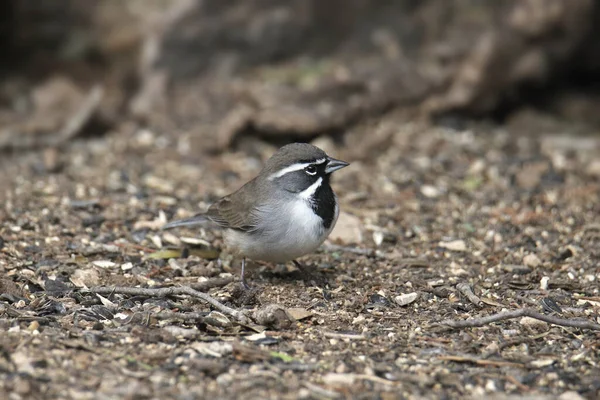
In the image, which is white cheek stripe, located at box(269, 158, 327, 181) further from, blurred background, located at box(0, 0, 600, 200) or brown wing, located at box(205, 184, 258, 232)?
blurred background, located at box(0, 0, 600, 200)

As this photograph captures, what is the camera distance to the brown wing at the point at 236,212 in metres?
6.72

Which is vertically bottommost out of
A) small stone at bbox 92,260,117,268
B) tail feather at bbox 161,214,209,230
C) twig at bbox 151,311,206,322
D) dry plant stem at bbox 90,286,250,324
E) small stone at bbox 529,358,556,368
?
small stone at bbox 529,358,556,368

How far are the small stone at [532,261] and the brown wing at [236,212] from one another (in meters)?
2.40

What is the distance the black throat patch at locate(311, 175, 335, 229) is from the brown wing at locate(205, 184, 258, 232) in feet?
1.69

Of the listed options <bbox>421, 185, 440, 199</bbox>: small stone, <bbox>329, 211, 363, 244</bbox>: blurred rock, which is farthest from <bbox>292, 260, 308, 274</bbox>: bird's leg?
<bbox>421, 185, 440, 199</bbox>: small stone

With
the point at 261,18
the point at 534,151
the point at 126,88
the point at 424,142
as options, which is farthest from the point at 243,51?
the point at 534,151

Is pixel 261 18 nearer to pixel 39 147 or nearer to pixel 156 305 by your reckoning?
pixel 39 147

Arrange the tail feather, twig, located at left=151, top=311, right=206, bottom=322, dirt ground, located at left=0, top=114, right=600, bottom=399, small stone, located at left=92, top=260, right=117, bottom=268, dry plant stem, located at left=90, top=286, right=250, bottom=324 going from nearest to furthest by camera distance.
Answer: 1. dirt ground, located at left=0, top=114, right=600, bottom=399
2. twig, located at left=151, top=311, right=206, bottom=322
3. dry plant stem, located at left=90, top=286, right=250, bottom=324
4. small stone, located at left=92, top=260, right=117, bottom=268
5. the tail feather

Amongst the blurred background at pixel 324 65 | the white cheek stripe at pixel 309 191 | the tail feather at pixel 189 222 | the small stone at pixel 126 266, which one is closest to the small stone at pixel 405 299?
the white cheek stripe at pixel 309 191

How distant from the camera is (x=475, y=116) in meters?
11.0

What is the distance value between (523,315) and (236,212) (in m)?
2.55

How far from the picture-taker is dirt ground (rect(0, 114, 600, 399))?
5051 millimetres

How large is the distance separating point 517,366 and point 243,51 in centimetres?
660

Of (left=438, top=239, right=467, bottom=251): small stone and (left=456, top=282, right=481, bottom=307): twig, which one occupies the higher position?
(left=456, top=282, right=481, bottom=307): twig
